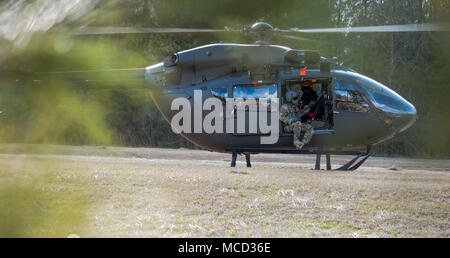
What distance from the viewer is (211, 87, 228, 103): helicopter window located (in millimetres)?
7676

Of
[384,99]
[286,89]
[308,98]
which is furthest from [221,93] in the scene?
[384,99]

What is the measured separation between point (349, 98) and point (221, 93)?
214cm

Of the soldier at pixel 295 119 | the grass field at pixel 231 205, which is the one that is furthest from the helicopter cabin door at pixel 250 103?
the grass field at pixel 231 205

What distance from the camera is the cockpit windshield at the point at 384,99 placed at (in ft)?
24.7

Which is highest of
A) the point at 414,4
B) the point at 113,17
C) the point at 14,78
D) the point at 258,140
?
the point at 414,4

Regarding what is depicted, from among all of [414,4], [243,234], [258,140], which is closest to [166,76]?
[258,140]

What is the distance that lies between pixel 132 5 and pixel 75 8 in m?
0.16

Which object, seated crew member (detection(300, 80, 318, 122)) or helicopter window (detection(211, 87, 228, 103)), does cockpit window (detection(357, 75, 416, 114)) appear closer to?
seated crew member (detection(300, 80, 318, 122))

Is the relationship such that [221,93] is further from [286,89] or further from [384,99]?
[384,99]

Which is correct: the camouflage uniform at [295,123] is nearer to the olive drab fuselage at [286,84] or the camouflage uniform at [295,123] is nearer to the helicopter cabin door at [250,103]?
the olive drab fuselage at [286,84]

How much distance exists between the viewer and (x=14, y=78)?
1.16 meters

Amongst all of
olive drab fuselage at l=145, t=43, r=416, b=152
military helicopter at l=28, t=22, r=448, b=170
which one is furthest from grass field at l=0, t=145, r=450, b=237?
olive drab fuselage at l=145, t=43, r=416, b=152

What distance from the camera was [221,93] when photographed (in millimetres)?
7695
